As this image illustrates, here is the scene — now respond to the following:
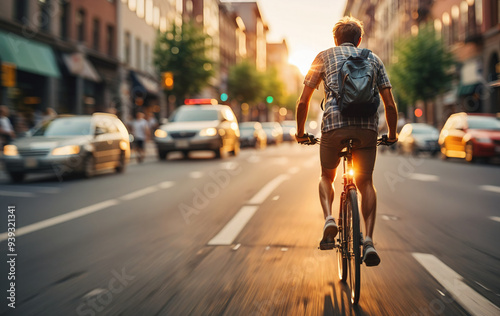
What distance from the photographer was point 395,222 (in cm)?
755

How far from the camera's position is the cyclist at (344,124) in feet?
14.0

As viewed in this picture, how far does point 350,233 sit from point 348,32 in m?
1.49

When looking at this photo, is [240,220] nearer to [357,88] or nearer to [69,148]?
[357,88]

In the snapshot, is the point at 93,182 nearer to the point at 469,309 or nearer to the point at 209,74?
the point at 469,309

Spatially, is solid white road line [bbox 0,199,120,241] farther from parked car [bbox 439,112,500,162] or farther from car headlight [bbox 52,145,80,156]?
parked car [bbox 439,112,500,162]

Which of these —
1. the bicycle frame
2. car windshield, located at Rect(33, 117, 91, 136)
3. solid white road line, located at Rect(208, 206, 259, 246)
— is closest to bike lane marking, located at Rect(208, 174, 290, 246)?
solid white road line, located at Rect(208, 206, 259, 246)

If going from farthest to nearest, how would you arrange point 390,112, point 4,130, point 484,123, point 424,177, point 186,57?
point 186,57, point 484,123, point 4,130, point 424,177, point 390,112

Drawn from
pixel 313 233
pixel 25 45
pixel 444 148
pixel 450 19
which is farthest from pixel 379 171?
pixel 450 19

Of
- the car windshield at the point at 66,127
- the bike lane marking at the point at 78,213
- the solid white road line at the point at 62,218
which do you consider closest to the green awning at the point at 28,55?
the car windshield at the point at 66,127

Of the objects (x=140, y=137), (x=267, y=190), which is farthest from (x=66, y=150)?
(x=140, y=137)

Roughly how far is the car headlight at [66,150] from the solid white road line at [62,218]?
425 cm

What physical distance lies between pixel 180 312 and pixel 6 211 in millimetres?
6075

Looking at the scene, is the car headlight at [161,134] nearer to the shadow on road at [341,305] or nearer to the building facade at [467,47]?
the shadow on road at [341,305]

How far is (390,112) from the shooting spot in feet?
14.6
